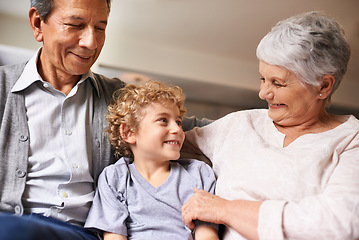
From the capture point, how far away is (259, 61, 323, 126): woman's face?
4.37 feet

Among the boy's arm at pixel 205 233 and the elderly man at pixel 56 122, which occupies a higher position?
the elderly man at pixel 56 122

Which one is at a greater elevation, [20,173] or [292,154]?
[292,154]

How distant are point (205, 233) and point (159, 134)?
0.40 metres

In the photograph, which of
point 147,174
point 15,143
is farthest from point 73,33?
point 147,174

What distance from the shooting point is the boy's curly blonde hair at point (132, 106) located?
57.7 inches

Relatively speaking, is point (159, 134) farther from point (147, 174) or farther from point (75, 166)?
point (75, 166)

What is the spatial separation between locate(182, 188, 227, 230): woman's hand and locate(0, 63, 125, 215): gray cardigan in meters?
0.41

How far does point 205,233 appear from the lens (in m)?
1.27

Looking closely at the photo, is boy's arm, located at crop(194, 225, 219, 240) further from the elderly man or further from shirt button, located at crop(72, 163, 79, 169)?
shirt button, located at crop(72, 163, 79, 169)

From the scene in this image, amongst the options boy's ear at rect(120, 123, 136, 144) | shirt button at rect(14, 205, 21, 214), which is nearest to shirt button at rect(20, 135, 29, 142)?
shirt button at rect(14, 205, 21, 214)

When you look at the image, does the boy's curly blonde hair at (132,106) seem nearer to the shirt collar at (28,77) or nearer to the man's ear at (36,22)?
the shirt collar at (28,77)

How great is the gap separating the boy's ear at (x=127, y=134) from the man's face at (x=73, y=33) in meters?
0.27

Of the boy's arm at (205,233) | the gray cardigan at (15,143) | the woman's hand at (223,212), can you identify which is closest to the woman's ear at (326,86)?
the woman's hand at (223,212)

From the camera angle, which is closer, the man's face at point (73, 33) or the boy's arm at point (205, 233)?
the boy's arm at point (205, 233)
